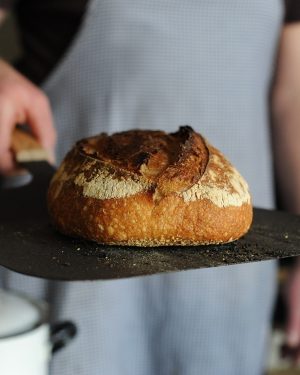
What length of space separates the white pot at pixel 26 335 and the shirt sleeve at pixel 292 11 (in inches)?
30.1

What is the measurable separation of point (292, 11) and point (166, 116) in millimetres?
331

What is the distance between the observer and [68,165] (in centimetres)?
75

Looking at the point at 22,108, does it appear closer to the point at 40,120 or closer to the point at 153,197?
→ the point at 40,120

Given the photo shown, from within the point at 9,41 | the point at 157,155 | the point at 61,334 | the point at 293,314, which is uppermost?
the point at 157,155

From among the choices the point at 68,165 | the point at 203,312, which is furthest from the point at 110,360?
the point at 68,165

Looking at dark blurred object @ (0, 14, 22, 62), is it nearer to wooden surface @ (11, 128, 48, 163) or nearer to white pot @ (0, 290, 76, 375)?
wooden surface @ (11, 128, 48, 163)

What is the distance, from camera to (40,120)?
102 centimetres

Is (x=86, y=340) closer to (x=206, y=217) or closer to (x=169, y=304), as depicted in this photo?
(x=169, y=304)

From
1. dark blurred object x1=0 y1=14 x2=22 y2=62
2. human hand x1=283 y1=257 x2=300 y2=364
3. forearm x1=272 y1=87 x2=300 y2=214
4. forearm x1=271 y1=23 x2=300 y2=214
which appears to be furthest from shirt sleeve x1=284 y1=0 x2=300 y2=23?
A: dark blurred object x1=0 y1=14 x2=22 y2=62

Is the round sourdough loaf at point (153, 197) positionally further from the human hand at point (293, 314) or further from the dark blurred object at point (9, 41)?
the dark blurred object at point (9, 41)

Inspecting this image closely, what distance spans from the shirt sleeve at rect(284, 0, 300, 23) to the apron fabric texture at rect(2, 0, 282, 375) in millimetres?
43

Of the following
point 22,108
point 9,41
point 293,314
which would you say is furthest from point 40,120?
point 9,41

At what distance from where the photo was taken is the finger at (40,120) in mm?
1013

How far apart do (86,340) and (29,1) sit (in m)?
0.61
